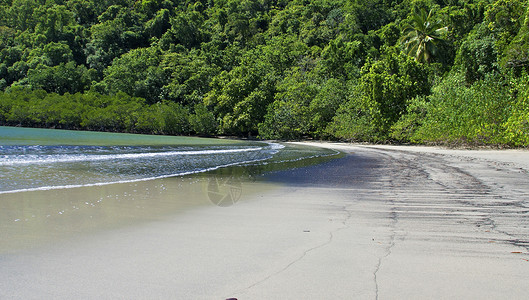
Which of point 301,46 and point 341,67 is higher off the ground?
point 301,46

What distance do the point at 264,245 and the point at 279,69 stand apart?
5434 centimetres

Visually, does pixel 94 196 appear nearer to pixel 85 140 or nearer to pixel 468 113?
pixel 468 113

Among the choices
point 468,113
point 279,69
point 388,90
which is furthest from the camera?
point 279,69

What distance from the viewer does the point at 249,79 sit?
5088 centimetres

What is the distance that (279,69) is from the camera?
56.6 meters

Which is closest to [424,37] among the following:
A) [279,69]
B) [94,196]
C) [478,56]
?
[478,56]

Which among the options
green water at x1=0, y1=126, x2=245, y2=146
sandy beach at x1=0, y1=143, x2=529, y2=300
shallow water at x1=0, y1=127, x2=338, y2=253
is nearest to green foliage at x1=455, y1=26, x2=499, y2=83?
green water at x1=0, y1=126, x2=245, y2=146

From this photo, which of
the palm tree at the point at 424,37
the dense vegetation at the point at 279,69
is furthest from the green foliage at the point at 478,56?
the palm tree at the point at 424,37

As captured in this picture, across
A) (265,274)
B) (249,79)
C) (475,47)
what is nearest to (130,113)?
(249,79)

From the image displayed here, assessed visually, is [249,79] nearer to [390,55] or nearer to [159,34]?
[390,55]

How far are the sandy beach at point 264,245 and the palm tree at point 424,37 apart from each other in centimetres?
3207

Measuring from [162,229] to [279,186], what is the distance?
4358 millimetres

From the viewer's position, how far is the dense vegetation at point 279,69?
26.0 metres

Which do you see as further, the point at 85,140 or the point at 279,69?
the point at 279,69
